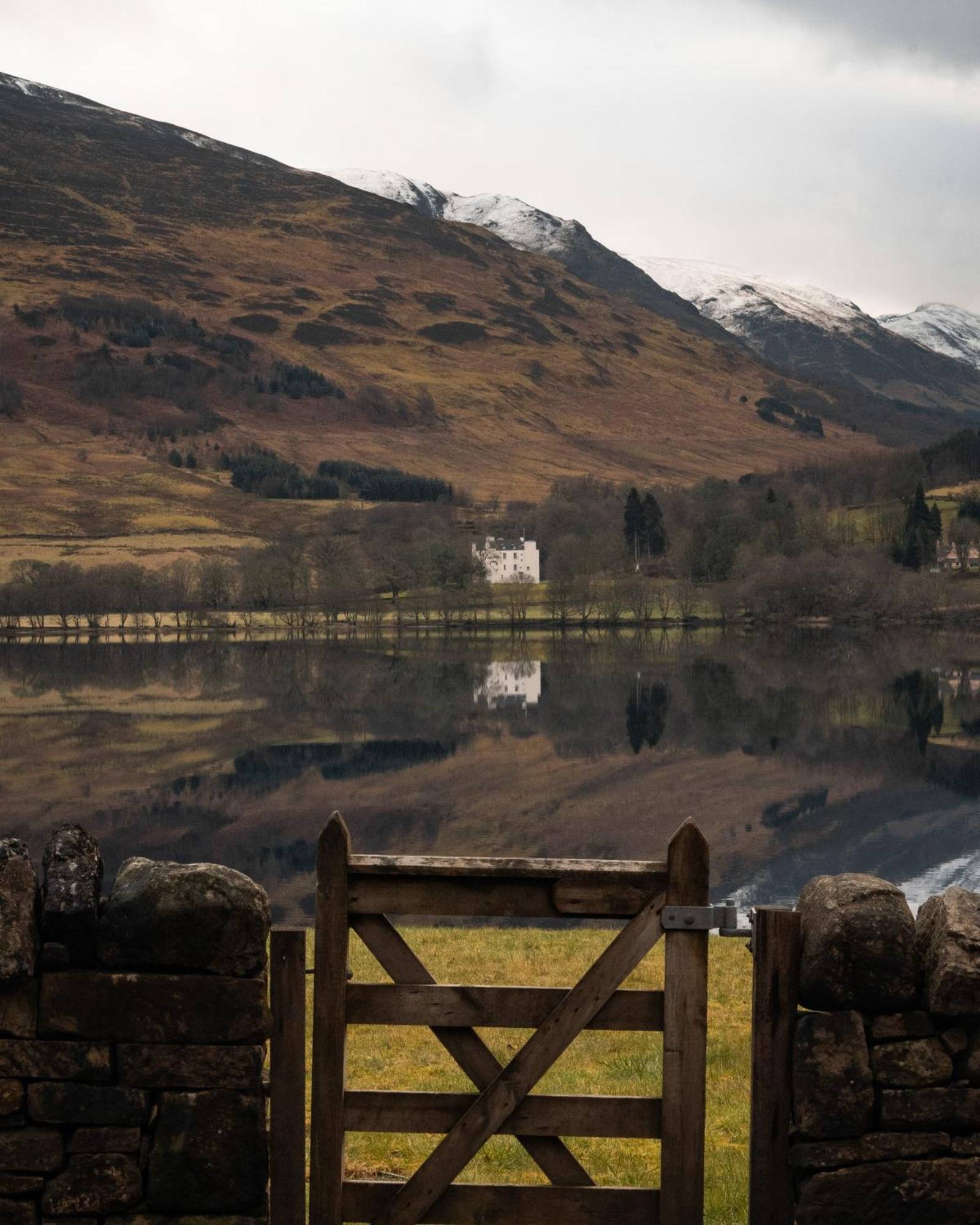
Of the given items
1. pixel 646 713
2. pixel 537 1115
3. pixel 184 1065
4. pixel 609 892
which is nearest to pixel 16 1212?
pixel 184 1065

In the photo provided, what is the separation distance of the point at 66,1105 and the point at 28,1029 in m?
0.49

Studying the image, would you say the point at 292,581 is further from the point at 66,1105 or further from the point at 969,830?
the point at 66,1105

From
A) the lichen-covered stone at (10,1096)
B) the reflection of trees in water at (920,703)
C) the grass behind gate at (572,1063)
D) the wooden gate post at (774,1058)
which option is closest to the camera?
the lichen-covered stone at (10,1096)

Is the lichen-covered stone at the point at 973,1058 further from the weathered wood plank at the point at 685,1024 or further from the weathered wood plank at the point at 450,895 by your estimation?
the weathered wood plank at the point at 450,895

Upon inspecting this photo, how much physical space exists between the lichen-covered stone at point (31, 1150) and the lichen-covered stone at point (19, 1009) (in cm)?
57

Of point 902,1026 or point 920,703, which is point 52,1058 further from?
point 920,703

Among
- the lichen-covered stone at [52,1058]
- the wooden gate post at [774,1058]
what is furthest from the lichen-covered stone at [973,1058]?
the lichen-covered stone at [52,1058]

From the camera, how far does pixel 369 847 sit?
40406mm

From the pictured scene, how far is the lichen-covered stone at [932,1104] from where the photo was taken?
7957 mm

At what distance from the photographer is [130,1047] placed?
8.01 meters

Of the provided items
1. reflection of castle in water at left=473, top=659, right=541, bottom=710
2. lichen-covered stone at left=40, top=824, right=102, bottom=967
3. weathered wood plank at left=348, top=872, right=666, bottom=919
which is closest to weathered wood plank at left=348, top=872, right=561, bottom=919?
weathered wood plank at left=348, top=872, right=666, bottom=919

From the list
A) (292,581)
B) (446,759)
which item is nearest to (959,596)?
(292,581)

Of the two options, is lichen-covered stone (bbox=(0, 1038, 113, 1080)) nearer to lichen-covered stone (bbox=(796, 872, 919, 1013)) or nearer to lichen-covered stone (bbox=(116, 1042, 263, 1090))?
lichen-covered stone (bbox=(116, 1042, 263, 1090))

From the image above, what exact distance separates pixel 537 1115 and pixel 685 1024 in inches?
38.9
